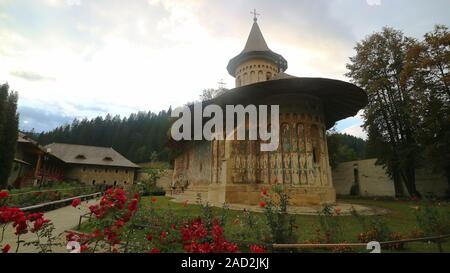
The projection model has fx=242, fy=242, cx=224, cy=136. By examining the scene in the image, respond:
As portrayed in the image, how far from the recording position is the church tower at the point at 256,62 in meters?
25.2

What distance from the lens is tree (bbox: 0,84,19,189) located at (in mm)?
19844

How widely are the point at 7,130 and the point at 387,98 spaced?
34207mm

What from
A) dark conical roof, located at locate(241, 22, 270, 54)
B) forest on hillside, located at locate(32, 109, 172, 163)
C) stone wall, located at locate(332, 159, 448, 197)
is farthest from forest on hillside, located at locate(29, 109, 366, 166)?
dark conical roof, located at locate(241, 22, 270, 54)

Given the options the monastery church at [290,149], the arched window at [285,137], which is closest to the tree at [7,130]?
the monastery church at [290,149]

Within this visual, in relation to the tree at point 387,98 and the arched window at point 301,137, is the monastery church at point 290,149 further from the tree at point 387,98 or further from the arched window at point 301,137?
the tree at point 387,98

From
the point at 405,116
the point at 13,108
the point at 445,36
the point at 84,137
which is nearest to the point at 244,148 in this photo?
the point at 405,116

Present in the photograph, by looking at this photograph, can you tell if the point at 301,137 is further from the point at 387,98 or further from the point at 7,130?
the point at 7,130

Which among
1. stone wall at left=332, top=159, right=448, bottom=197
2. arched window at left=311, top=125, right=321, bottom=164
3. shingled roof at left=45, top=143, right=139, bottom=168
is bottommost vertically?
stone wall at left=332, top=159, right=448, bottom=197

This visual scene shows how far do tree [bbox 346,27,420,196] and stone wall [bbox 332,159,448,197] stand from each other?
1126mm

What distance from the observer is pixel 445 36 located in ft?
56.9

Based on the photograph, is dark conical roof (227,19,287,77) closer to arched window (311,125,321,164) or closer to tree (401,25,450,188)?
tree (401,25,450,188)

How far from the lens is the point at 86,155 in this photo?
1686 inches

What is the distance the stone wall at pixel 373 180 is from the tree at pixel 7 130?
32.3 m
